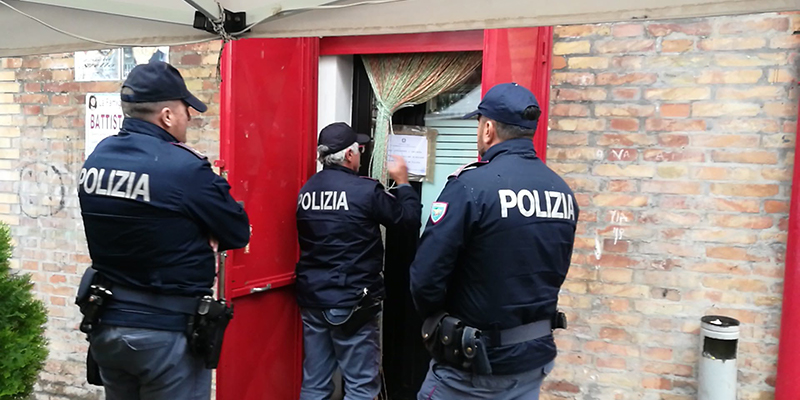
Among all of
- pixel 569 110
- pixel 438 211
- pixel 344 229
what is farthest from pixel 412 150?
pixel 438 211

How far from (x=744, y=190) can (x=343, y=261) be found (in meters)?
1.99

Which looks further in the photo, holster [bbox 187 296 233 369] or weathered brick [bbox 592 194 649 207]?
weathered brick [bbox 592 194 649 207]

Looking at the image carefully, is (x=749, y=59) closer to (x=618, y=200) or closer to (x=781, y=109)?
(x=781, y=109)

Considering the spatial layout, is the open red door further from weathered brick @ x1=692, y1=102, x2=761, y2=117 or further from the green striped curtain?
weathered brick @ x1=692, y1=102, x2=761, y2=117

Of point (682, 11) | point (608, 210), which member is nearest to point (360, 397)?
point (608, 210)

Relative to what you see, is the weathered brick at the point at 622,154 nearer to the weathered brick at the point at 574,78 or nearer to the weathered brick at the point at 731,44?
the weathered brick at the point at 574,78

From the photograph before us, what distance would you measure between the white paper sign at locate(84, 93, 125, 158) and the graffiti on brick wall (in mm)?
366

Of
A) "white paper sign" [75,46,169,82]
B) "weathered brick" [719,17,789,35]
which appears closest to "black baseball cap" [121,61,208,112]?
"white paper sign" [75,46,169,82]

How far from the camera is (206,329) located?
7.70ft

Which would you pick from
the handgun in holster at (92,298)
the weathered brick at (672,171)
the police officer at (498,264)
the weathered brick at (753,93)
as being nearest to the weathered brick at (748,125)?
the weathered brick at (753,93)

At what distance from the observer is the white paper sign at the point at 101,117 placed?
3.94 metres

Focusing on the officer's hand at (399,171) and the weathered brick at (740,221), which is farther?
the officer's hand at (399,171)

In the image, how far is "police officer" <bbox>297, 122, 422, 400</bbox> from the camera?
3299 mm

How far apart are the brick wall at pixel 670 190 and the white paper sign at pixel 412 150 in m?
0.83
